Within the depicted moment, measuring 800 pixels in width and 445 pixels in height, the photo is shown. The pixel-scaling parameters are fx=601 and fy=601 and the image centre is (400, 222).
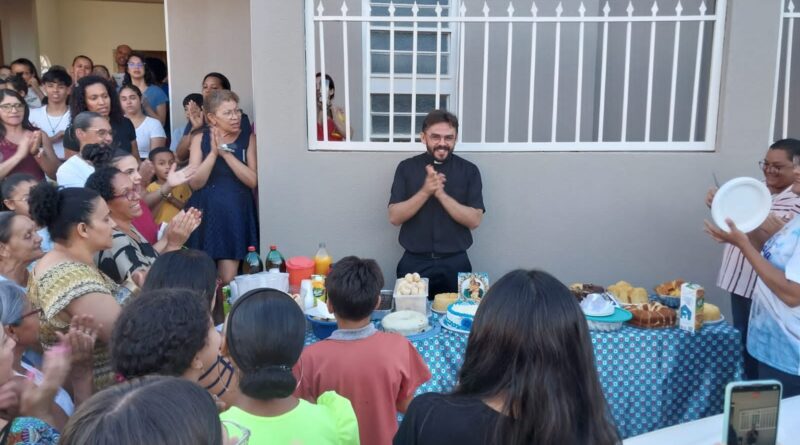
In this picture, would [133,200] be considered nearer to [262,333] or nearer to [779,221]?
[262,333]

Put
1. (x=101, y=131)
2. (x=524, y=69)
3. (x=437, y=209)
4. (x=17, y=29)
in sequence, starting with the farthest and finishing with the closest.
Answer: (x=17, y=29) < (x=524, y=69) < (x=437, y=209) < (x=101, y=131)

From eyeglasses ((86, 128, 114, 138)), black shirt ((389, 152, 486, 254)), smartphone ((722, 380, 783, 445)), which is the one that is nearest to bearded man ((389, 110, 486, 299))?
black shirt ((389, 152, 486, 254))

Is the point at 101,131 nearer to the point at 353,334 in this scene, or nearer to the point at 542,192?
the point at 353,334

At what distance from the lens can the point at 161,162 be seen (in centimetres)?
408

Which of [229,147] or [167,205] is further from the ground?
[229,147]

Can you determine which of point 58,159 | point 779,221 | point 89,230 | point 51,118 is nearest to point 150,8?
point 51,118

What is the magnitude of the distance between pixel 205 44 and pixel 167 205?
216 centimetres

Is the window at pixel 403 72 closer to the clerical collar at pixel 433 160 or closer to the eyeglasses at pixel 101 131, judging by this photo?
the clerical collar at pixel 433 160

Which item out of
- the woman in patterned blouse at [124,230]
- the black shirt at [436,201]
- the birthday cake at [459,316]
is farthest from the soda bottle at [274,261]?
the birthday cake at [459,316]

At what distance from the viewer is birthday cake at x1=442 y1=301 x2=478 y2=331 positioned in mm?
2988

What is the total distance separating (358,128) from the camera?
5312 mm

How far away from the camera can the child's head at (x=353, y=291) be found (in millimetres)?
2139

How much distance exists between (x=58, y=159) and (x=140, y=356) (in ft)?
10.2

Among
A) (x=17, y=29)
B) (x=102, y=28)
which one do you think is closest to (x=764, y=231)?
(x=17, y=29)
